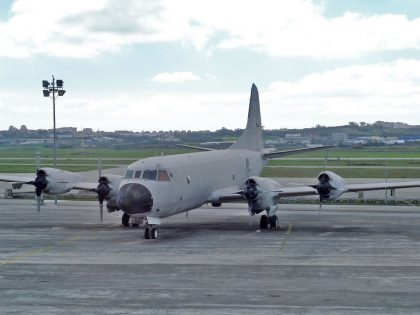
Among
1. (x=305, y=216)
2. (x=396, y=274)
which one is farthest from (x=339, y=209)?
(x=396, y=274)

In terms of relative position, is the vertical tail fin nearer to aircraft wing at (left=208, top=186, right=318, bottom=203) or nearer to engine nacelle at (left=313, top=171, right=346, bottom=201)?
A: aircraft wing at (left=208, top=186, right=318, bottom=203)

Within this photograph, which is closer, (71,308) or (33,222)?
(71,308)

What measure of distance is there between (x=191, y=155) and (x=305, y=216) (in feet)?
30.1

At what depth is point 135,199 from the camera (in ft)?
75.9

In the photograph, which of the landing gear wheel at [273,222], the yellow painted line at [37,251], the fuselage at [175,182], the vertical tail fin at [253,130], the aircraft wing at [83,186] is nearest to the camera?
the yellow painted line at [37,251]

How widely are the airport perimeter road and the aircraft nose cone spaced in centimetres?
149

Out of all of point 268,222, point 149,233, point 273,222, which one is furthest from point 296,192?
point 149,233

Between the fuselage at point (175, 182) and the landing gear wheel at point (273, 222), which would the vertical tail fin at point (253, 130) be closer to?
the fuselage at point (175, 182)

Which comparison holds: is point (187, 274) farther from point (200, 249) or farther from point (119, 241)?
point (119, 241)

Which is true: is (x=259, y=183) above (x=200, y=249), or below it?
above

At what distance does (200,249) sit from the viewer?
22344 millimetres

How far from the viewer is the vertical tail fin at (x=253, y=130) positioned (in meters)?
37.2

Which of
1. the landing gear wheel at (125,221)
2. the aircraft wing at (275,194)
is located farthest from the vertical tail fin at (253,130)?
the landing gear wheel at (125,221)

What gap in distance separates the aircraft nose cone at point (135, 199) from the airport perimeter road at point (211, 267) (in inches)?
58.8
